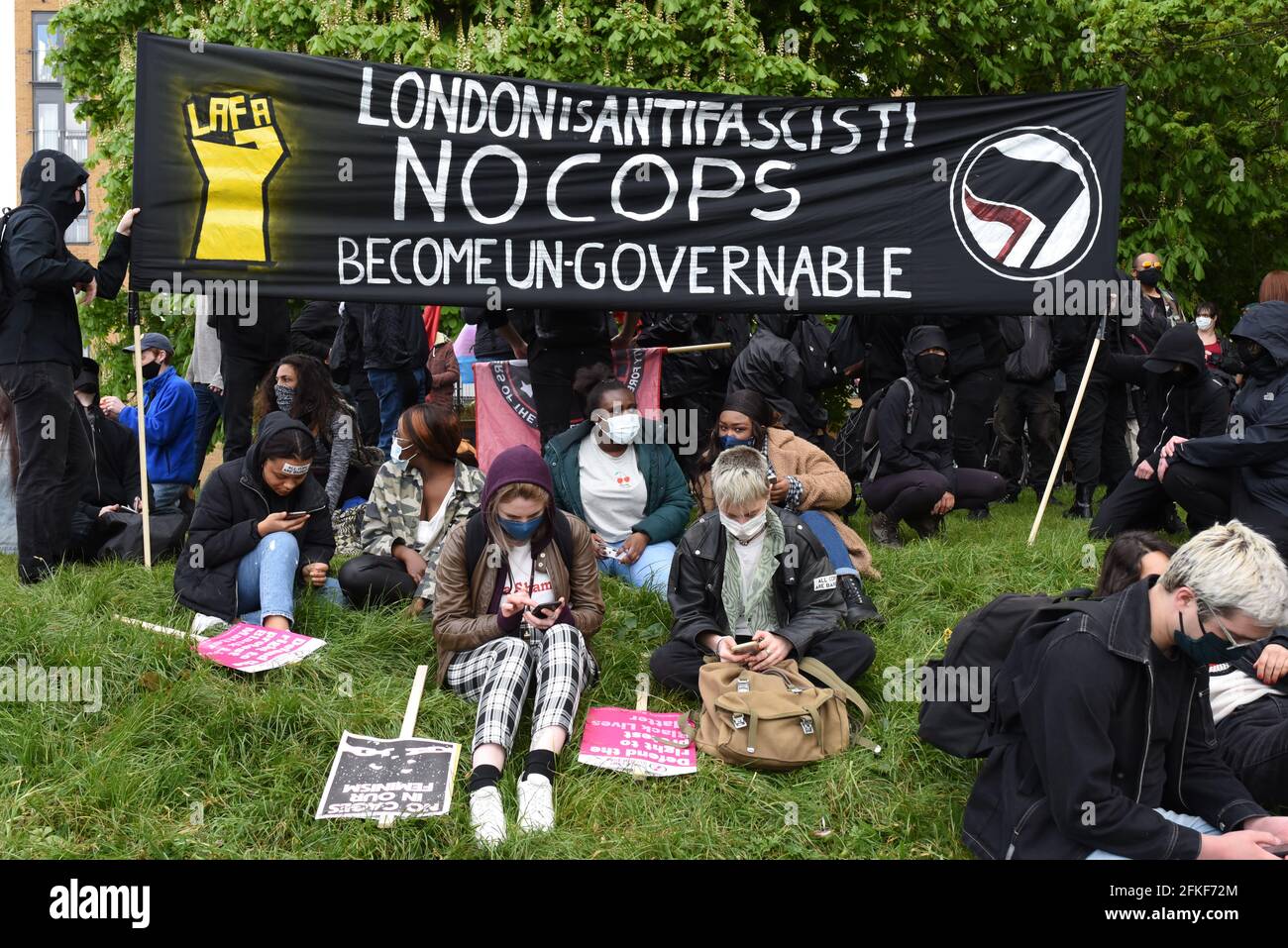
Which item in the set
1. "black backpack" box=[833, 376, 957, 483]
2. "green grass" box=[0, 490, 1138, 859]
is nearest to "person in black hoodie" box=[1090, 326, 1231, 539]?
"black backpack" box=[833, 376, 957, 483]

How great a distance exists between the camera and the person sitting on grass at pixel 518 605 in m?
5.30

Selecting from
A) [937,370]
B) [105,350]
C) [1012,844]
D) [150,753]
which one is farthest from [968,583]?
[105,350]

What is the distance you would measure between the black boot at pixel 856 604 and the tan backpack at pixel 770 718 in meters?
1.08

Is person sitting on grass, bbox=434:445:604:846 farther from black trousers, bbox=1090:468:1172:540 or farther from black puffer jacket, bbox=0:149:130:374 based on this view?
black trousers, bbox=1090:468:1172:540

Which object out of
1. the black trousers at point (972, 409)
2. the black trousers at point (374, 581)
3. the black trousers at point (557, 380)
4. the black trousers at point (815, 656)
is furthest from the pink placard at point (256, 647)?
the black trousers at point (972, 409)

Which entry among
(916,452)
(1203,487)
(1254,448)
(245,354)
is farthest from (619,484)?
(1254,448)

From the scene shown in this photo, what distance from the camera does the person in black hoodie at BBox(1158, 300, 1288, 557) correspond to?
271 inches

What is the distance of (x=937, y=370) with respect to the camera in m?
8.07

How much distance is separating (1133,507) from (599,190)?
3576 millimetres

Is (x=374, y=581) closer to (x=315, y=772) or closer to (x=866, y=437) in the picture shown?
(x=315, y=772)

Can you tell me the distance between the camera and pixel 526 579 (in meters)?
5.70

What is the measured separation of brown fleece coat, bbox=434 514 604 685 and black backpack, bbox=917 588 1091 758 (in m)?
1.68

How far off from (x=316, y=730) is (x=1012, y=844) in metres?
2.72
